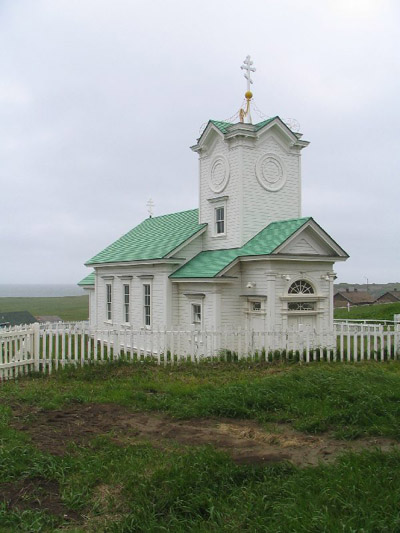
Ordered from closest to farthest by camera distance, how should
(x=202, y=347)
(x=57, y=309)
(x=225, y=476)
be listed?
(x=225, y=476) < (x=202, y=347) < (x=57, y=309)

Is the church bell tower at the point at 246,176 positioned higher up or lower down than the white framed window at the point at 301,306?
higher up

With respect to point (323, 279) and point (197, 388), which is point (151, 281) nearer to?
point (323, 279)

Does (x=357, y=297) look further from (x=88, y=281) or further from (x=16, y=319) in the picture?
(x=16, y=319)

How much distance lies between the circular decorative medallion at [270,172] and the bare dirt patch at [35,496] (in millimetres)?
15156

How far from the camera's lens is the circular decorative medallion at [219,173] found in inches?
798

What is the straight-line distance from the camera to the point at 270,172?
20.2 meters

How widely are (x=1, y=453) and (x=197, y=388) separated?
16.5ft

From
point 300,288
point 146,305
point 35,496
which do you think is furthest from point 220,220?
point 35,496

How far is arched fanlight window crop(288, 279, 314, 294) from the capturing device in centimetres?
1790

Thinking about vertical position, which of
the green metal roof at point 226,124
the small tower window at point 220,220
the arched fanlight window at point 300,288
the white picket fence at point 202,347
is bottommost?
the white picket fence at point 202,347

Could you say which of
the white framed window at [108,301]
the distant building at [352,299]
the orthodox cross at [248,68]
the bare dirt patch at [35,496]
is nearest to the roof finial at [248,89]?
the orthodox cross at [248,68]

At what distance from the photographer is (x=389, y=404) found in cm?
912

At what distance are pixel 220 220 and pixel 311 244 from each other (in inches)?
163

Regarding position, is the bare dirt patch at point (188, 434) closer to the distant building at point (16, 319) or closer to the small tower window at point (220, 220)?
the small tower window at point (220, 220)
